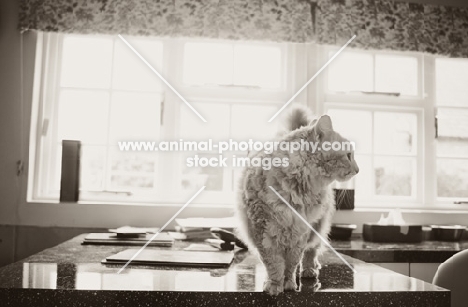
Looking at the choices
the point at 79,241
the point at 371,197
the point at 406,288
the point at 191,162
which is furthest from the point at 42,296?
the point at 371,197

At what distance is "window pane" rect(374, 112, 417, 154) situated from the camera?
9.78 ft

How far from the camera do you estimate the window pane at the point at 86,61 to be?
111 inches

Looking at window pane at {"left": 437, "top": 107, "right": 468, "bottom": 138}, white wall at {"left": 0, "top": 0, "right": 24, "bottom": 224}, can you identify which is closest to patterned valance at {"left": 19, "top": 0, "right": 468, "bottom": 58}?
white wall at {"left": 0, "top": 0, "right": 24, "bottom": 224}

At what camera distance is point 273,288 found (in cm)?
83

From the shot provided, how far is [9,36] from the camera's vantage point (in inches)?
103

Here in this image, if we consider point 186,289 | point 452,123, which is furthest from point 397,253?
point 452,123

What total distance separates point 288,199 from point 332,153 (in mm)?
133

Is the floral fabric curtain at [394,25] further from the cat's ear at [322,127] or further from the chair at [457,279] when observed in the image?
the cat's ear at [322,127]

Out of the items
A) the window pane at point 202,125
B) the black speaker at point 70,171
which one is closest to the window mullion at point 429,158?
the window pane at point 202,125

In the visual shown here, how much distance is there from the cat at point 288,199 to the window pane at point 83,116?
2.12m

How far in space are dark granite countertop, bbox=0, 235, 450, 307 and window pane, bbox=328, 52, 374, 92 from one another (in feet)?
6.95

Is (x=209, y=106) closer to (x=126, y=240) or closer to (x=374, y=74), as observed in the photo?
(x=374, y=74)

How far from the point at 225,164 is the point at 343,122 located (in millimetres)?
881

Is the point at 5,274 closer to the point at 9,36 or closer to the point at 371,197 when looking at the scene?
the point at 9,36
